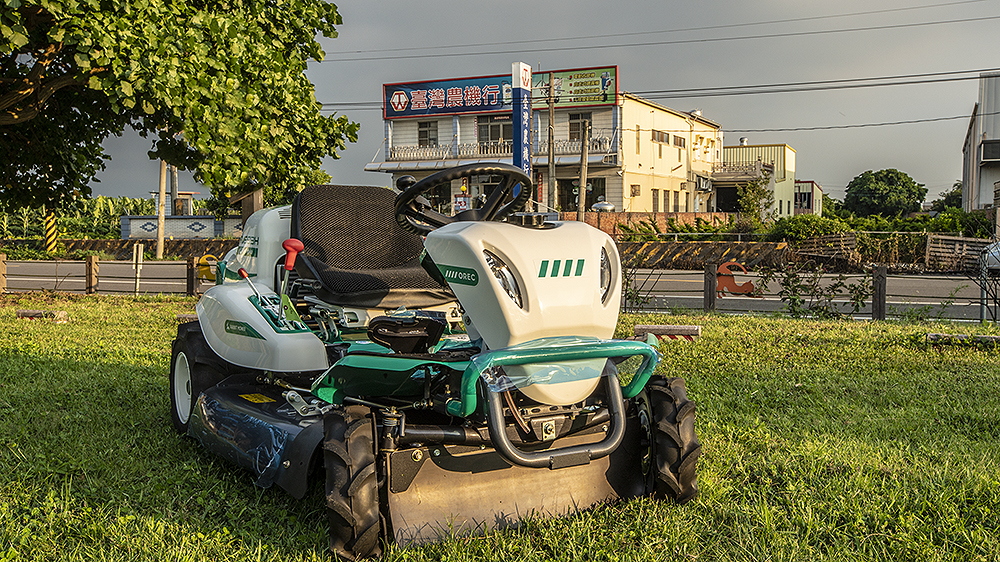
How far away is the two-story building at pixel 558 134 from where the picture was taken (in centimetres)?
3612

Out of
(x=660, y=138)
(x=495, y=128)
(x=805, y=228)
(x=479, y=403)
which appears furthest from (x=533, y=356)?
(x=660, y=138)

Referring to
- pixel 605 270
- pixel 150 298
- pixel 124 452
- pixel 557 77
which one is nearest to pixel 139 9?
pixel 124 452

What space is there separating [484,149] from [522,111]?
17.4 ft

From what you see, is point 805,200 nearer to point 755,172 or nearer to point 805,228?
point 755,172

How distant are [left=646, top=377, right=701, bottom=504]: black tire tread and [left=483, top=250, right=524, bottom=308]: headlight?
2.75 ft

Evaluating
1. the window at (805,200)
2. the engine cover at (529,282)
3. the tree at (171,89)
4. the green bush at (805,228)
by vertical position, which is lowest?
the engine cover at (529,282)

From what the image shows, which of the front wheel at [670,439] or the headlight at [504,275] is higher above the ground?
the headlight at [504,275]

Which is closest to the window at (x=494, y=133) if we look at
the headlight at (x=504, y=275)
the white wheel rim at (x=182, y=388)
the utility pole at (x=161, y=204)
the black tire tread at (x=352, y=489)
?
the utility pole at (x=161, y=204)

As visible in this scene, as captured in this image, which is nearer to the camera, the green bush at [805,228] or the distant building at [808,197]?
the green bush at [805,228]

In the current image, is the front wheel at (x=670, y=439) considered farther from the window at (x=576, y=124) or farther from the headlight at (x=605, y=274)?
the window at (x=576, y=124)

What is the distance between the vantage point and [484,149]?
A: 37.5 m

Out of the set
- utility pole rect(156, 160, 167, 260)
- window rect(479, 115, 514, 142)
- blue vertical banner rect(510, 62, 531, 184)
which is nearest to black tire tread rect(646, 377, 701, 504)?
utility pole rect(156, 160, 167, 260)

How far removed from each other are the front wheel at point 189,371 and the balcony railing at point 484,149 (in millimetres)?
31934

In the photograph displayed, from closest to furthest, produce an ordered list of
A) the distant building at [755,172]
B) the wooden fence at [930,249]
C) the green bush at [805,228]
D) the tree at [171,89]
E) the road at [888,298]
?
the tree at [171,89] < the road at [888,298] < the wooden fence at [930,249] < the green bush at [805,228] < the distant building at [755,172]
